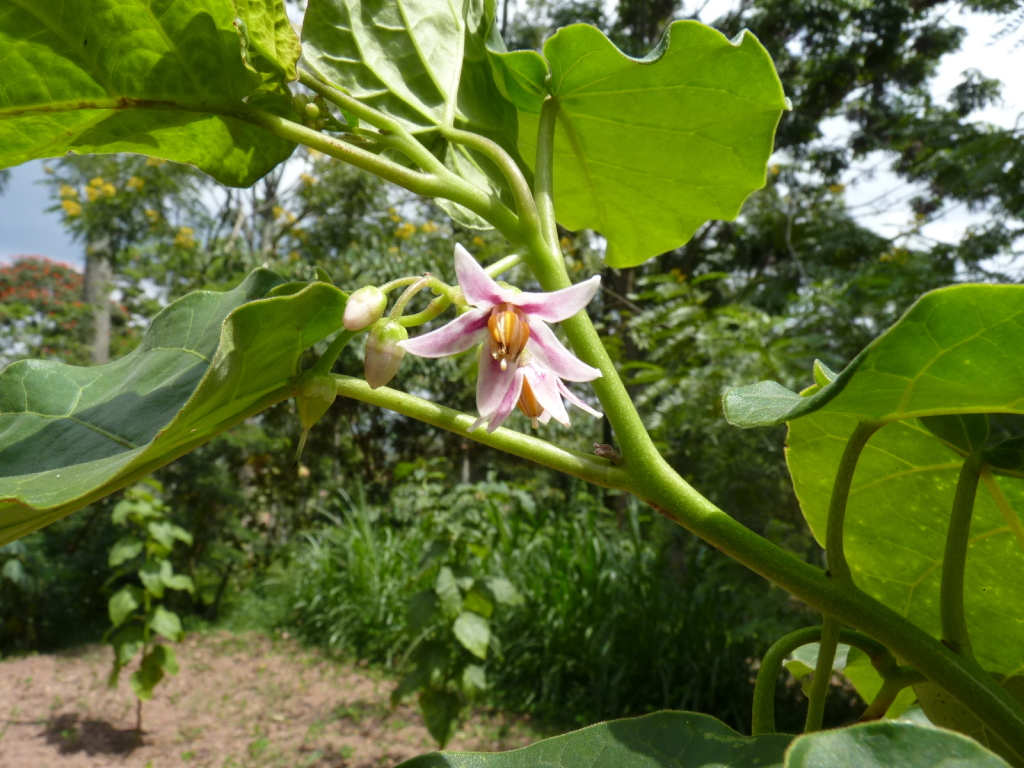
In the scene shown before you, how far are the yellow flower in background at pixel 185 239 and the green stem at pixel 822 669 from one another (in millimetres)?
6528

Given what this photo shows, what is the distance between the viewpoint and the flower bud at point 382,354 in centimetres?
47

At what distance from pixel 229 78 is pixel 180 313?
22 cm

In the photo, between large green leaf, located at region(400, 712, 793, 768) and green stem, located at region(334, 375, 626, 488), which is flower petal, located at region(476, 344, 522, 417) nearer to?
green stem, located at region(334, 375, 626, 488)

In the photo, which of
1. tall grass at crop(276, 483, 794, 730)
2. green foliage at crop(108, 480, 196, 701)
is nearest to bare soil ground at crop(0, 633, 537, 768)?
tall grass at crop(276, 483, 794, 730)

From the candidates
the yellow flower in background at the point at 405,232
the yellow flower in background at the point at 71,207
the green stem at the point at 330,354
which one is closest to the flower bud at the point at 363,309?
the green stem at the point at 330,354

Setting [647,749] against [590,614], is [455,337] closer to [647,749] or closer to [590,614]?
[647,749]

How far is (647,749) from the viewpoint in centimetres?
42

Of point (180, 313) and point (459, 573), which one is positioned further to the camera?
point (459, 573)

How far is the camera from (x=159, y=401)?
544 mm

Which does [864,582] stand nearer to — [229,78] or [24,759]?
[229,78]

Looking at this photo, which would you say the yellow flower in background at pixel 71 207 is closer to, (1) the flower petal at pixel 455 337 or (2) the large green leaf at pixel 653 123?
(2) the large green leaf at pixel 653 123

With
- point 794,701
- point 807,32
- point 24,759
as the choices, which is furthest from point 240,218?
point 794,701

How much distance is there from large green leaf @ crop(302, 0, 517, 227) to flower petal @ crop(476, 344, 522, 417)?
189mm

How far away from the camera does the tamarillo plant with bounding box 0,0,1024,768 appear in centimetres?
41
